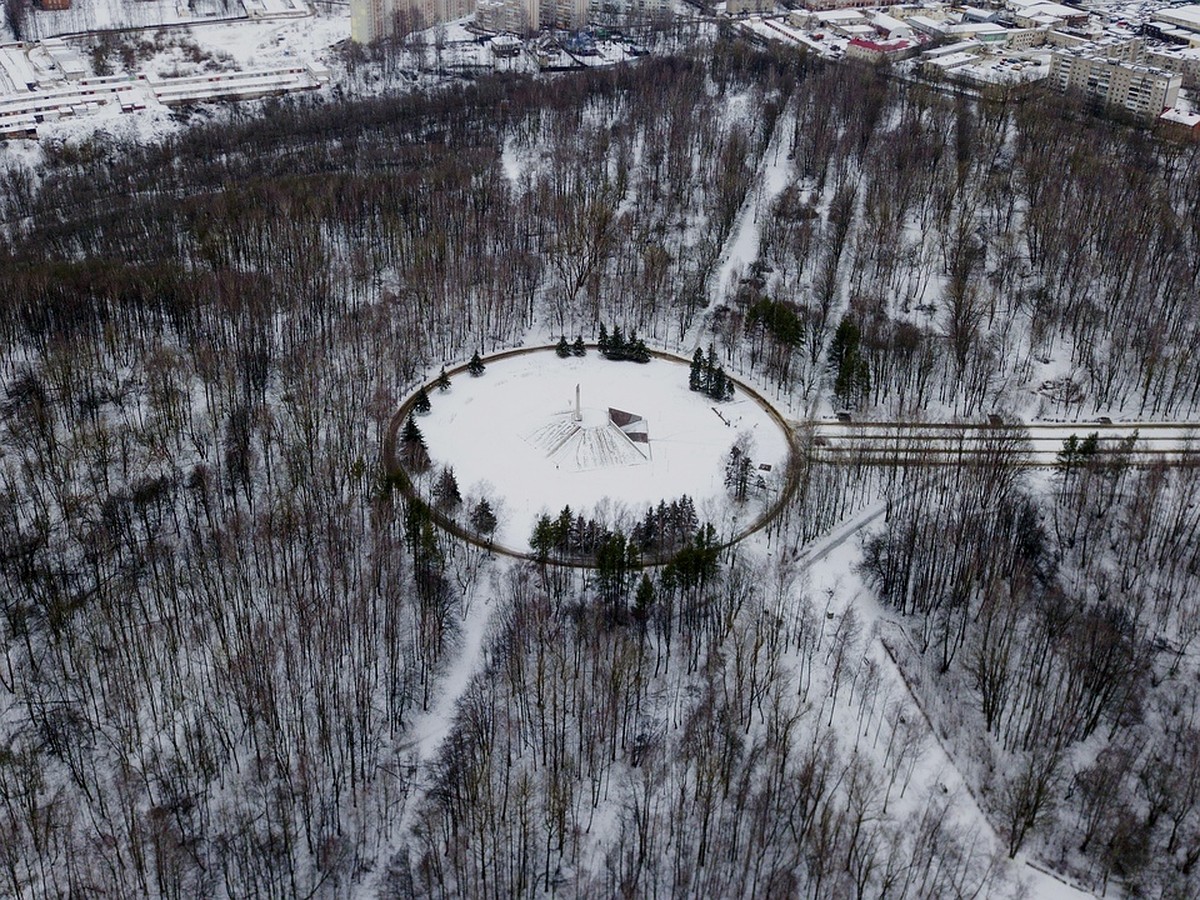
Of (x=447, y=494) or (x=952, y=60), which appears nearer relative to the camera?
(x=447, y=494)

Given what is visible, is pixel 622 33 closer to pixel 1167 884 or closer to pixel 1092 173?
pixel 1092 173

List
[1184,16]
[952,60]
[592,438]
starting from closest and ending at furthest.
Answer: [592,438] → [952,60] → [1184,16]

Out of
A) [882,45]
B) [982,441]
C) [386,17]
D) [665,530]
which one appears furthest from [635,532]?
[386,17]

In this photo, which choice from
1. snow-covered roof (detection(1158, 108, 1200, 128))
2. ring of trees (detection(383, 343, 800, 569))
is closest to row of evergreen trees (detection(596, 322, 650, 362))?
ring of trees (detection(383, 343, 800, 569))

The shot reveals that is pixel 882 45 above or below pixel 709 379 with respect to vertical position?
above

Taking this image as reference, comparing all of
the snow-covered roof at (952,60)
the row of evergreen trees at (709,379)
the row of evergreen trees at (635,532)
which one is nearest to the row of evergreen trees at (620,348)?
the row of evergreen trees at (709,379)

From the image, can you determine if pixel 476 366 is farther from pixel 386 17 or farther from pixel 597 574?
pixel 386 17
